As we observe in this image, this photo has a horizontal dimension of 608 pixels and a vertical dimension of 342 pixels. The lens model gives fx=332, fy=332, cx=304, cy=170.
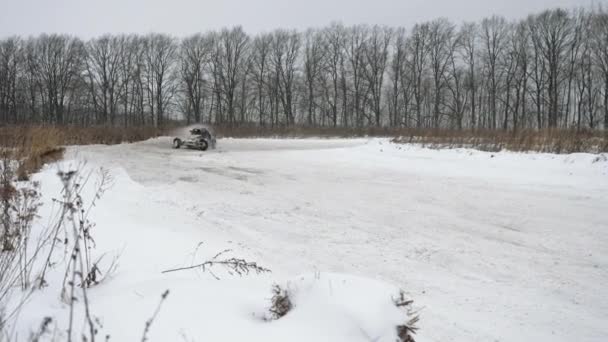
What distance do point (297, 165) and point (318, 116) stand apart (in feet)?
151

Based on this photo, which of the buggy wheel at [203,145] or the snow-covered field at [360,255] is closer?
the snow-covered field at [360,255]

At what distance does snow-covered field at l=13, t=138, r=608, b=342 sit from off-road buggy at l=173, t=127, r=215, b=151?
12.7 metres

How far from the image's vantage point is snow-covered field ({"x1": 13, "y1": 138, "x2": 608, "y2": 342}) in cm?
213

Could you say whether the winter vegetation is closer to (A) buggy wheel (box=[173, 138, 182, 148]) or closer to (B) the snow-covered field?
(B) the snow-covered field

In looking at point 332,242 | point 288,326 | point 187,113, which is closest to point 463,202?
point 332,242

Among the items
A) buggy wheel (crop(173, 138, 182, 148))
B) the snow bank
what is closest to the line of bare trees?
buggy wheel (crop(173, 138, 182, 148))

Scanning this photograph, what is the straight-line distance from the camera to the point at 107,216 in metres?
4.82

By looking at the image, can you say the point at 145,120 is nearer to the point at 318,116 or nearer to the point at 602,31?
the point at 318,116

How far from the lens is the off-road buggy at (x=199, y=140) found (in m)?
21.1

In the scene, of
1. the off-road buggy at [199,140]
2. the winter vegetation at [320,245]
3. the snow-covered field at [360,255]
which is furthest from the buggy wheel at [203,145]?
the snow-covered field at [360,255]

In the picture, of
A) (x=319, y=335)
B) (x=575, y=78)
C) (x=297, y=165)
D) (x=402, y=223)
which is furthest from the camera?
(x=575, y=78)

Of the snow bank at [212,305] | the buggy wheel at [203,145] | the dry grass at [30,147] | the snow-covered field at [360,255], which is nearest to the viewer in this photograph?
the snow bank at [212,305]

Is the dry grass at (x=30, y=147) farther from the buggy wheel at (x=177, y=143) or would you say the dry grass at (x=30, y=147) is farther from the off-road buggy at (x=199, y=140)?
the buggy wheel at (x=177, y=143)

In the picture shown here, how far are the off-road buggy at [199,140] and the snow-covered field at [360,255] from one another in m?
12.7
